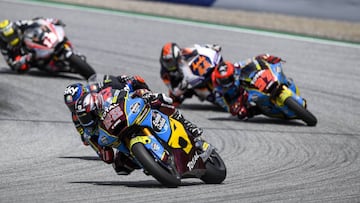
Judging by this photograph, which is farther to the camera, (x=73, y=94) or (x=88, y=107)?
(x=73, y=94)

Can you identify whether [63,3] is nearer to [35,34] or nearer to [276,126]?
[35,34]

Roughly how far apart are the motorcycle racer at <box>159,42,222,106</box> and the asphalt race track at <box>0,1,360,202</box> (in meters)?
0.39

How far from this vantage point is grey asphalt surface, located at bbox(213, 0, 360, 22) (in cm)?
1955

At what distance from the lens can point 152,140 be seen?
7938 mm

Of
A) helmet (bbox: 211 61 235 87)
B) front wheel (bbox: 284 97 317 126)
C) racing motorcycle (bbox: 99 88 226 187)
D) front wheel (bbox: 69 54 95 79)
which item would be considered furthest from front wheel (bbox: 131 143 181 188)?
front wheel (bbox: 69 54 95 79)

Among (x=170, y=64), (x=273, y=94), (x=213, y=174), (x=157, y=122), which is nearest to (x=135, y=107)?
(x=157, y=122)

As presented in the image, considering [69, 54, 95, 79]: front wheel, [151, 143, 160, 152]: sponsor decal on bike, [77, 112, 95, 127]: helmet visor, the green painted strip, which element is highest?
[151, 143, 160, 152]: sponsor decal on bike

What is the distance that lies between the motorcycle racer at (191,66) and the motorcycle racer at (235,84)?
0.23 meters

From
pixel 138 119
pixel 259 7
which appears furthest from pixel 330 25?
pixel 138 119

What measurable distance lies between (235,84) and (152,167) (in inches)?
220

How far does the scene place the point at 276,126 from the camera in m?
12.5

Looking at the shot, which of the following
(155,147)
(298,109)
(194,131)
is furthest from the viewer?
(298,109)

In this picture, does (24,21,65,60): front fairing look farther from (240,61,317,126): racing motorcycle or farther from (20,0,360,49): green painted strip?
(20,0,360,49): green painted strip

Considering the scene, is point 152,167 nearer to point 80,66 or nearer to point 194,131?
Result: point 194,131
